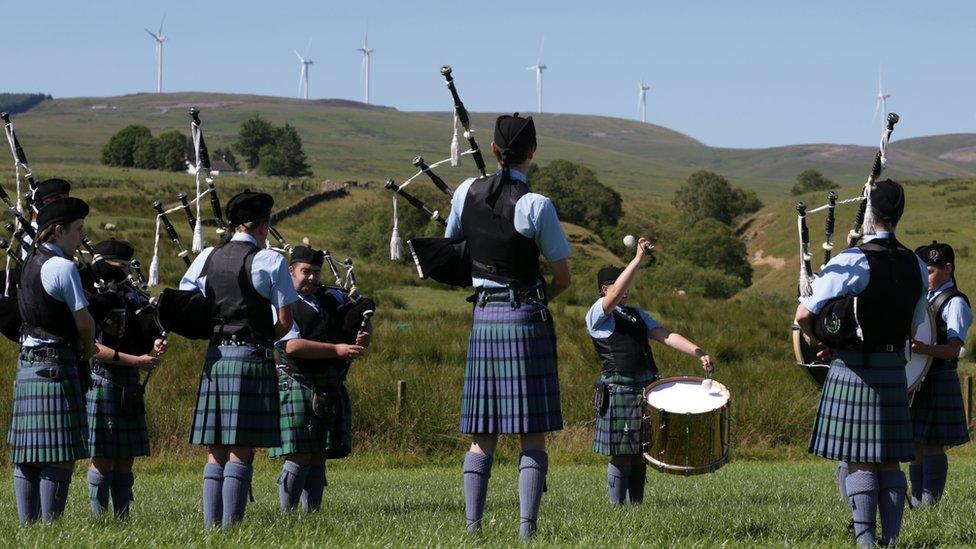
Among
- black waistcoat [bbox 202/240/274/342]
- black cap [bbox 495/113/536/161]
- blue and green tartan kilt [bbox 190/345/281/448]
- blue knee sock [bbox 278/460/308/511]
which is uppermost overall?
black cap [bbox 495/113/536/161]

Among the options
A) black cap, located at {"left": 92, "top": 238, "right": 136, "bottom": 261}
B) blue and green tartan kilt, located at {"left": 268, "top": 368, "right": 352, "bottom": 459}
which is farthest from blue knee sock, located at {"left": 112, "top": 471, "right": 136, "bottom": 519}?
black cap, located at {"left": 92, "top": 238, "right": 136, "bottom": 261}

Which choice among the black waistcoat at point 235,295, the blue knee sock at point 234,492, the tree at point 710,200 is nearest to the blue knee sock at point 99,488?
the blue knee sock at point 234,492

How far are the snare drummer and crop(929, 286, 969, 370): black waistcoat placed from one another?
155 centimetres

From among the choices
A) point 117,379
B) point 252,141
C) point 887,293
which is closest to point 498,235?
point 887,293

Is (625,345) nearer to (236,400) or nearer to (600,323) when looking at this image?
(600,323)

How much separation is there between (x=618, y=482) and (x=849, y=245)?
2.73 m

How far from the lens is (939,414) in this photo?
8953 millimetres

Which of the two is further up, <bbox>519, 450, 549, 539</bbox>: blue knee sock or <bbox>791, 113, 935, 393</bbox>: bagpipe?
<bbox>791, 113, 935, 393</bbox>: bagpipe

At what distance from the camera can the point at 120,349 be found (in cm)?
852

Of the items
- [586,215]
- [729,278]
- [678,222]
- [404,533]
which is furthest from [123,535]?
[678,222]

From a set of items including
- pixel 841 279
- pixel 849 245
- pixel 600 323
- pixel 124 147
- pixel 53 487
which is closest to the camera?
pixel 841 279

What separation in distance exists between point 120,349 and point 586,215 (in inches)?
2773

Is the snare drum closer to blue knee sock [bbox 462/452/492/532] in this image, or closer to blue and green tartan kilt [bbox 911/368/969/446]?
blue and green tartan kilt [bbox 911/368/969/446]

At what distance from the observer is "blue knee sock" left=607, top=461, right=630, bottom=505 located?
921cm
